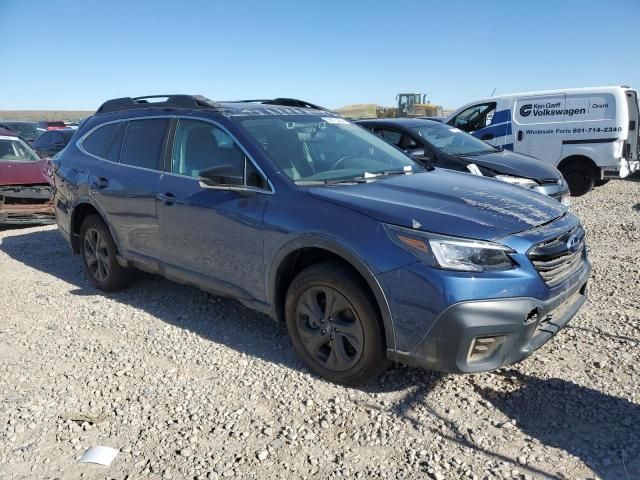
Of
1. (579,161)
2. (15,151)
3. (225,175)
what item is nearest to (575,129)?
(579,161)

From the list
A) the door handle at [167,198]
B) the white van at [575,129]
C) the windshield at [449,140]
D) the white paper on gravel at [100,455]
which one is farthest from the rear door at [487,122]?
the white paper on gravel at [100,455]

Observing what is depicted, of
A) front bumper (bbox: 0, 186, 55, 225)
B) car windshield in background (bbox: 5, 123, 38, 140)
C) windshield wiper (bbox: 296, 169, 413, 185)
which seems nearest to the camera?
windshield wiper (bbox: 296, 169, 413, 185)

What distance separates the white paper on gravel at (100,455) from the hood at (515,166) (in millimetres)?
6050

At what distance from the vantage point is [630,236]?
21.9 ft

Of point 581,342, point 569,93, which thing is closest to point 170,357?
point 581,342

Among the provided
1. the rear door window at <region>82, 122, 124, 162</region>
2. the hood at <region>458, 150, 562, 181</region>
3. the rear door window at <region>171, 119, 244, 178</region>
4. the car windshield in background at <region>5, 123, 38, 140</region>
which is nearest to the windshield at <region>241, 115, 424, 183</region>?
the rear door window at <region>171, 119, 244, 178</region>

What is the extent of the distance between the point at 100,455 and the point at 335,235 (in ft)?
5.57

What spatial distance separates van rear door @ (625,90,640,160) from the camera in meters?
10.0

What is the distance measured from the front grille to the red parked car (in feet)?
23.4

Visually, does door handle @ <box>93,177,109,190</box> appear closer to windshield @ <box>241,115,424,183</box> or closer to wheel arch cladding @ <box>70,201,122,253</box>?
wheel arch cladding @ <box>70,201,122,253</box>

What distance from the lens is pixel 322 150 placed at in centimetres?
393

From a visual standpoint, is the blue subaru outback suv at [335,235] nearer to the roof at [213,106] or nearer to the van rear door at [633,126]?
the roof at [213,106]

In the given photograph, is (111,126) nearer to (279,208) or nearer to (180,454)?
(279,208)

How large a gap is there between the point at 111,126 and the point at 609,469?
4.78 meters
